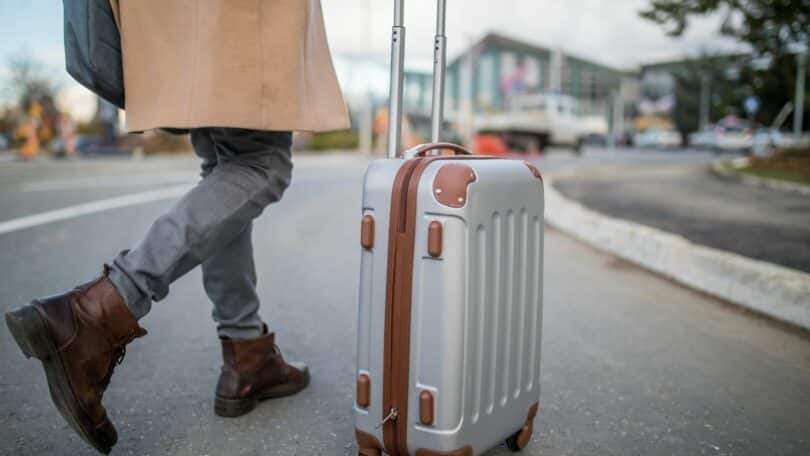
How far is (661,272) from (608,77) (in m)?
61.8

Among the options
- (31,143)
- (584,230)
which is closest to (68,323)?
(584,230)

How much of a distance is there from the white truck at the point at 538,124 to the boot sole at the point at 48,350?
18.3m

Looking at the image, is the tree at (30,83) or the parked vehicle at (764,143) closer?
the parked vehicle at (764,143)

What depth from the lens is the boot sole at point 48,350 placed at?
4.61 ft

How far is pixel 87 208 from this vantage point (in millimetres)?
6422

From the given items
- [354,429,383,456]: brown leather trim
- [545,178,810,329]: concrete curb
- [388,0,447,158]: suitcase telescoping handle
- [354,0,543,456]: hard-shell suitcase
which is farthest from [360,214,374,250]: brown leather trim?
[545,178,810,329]: concrete curb

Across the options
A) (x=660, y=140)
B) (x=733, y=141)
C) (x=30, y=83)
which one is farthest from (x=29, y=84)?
(x=733, y=141)

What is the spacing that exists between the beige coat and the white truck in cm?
1790

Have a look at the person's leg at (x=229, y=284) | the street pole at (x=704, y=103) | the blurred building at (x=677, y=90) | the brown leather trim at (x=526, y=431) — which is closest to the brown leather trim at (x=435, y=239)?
the brown leather trim at (x=526, y=431)

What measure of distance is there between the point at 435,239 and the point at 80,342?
807 millimetres

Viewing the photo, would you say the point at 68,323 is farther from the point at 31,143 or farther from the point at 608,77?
the point at 608,77

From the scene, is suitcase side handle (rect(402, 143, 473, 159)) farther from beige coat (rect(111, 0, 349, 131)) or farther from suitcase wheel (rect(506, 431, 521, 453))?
suitcase wheel (rect(506, 431, 521, 453))

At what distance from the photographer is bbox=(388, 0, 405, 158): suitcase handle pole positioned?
1.66m

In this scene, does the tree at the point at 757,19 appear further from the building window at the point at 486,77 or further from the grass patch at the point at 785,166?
the building window at the point at 486,77
